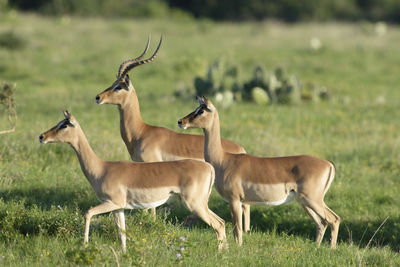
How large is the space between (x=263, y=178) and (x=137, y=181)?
5.18 feet

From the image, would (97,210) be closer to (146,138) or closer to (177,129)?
(146,138)

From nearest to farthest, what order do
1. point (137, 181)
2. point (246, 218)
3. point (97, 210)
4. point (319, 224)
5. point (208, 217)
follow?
point (97, 210), point (137, 181), point (208, 217), point (319, 224), point (246, 218)

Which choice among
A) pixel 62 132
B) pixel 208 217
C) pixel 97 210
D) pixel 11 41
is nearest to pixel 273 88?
pixel 208 217

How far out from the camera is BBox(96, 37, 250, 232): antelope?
787 cm

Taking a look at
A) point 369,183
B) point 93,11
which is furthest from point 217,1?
point 369,183

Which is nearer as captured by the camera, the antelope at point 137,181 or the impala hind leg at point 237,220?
the antelope at point 137,181

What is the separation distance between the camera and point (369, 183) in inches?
384

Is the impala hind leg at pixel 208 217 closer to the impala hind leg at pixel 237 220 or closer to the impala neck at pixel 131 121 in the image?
the impala hind leg at pixel 237 220

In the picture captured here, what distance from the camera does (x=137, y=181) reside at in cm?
615

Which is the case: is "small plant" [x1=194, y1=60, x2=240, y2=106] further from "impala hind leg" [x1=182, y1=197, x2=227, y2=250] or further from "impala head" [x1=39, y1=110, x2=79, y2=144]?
"impala head" [x1=39, y1=110, x2=79, y2=144]

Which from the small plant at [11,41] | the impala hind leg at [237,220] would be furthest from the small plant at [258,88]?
the small plant at [11,41]

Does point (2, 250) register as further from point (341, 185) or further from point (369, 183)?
point (369, 183)

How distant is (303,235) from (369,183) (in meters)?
2.10

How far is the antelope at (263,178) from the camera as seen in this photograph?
6.93m
